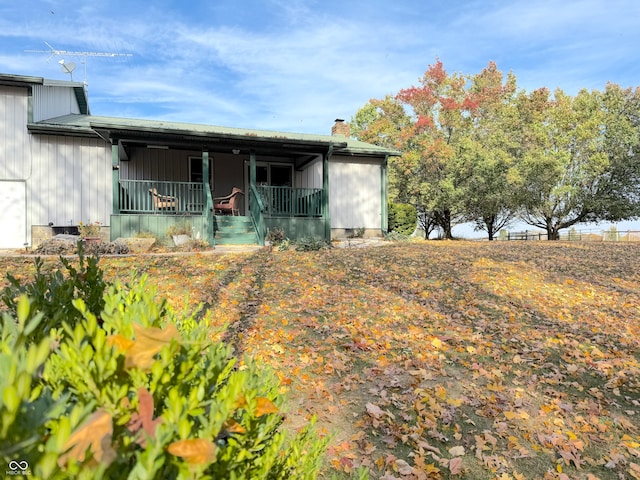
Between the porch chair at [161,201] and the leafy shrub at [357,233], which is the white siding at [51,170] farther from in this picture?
the leafy shrub at [357,233]

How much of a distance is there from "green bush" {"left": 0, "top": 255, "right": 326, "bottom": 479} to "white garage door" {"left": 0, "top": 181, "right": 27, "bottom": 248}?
41.9 ft

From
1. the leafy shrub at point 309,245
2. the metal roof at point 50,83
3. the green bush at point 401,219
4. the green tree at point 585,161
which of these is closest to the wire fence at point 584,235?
the green tree at point 585,161

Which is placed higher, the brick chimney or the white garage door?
the brick chimney

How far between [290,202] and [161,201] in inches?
153

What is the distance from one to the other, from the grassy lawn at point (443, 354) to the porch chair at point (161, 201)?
3.80m

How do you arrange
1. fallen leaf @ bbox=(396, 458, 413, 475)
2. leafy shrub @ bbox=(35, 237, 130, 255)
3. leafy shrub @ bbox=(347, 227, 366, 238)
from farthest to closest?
leafy shrub @ bbox=(347, 227, 366, 238), leafy shrub @ bbox=(35, 237, 130, 255), fallen leaf @ bbox=(396, 458, 413, 475)

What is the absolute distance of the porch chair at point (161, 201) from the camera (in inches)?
454

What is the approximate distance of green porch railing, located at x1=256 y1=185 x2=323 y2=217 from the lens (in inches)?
488

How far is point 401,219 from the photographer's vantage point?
17.2m

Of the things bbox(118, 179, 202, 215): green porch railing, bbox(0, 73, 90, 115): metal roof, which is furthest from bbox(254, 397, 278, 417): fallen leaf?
bbox(0, 73, 90, 115): metal roof

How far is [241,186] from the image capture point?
1537cm

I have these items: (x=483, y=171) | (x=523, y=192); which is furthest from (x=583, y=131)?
(x=483, y=171)

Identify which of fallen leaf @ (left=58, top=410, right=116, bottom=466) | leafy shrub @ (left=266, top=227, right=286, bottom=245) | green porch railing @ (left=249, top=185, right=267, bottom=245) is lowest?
fallen leaf @ (left=58, top=410, right=116, bottom=466)

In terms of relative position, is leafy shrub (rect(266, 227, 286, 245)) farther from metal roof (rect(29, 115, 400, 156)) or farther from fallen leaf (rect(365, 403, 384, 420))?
fallen leaf (rect(365, 403, 384, 420))
